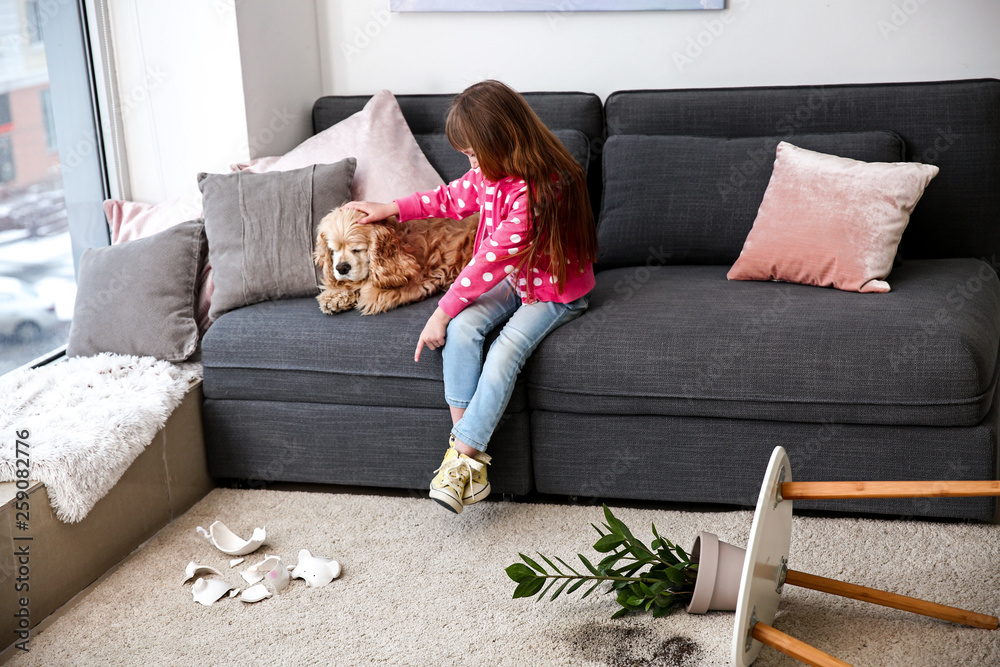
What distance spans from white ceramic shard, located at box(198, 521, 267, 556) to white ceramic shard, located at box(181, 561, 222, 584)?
0.06 m

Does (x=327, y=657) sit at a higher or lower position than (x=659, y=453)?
lower

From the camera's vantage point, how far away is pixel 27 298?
2.40m

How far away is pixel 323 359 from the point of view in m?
2.05

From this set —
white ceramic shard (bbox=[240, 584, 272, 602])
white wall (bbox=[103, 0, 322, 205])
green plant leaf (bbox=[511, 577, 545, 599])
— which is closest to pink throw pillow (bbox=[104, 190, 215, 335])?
white wall (bbox=[103, 0, 322, 205])

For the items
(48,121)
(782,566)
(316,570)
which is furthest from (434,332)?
(48,121)

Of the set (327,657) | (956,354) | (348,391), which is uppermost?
(956,354)

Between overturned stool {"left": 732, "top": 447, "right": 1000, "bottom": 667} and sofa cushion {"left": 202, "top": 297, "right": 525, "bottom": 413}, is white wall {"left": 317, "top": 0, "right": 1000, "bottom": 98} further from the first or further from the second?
overturned stool {"left": 732, "top": 447, "right": 1000, "bottom": 667}

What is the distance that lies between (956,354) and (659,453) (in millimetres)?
656

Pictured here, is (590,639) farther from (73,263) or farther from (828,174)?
(73,263)

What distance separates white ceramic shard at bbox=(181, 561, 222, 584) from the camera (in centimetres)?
179

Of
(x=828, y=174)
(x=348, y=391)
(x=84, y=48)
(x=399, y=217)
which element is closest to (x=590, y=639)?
(x=348, y=391)

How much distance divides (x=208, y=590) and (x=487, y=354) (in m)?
0.78

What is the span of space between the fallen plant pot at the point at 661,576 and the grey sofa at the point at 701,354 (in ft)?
1.22

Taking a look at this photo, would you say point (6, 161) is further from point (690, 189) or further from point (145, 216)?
point (690, 189)
